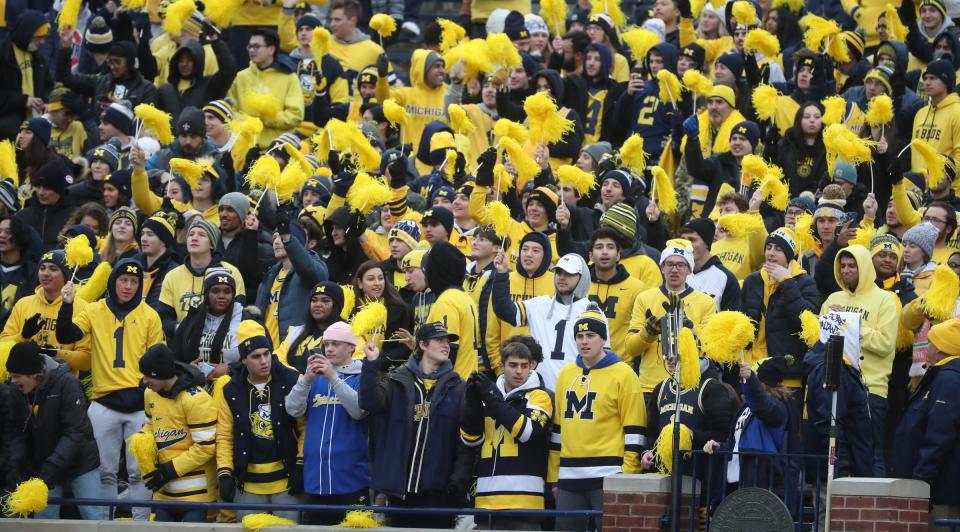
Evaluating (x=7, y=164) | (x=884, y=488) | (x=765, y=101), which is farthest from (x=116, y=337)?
(x=765, y=101)

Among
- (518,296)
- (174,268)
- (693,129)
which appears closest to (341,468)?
(518,296)

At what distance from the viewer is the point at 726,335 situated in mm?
10930

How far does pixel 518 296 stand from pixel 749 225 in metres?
2.24

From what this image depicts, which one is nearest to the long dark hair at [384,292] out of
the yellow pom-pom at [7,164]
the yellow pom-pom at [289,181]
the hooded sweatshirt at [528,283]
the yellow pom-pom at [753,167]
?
the hooded sweatshirt at [528,283]

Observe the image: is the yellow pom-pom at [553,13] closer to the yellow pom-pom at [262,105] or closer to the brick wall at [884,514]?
the yellow pom-pom at [262,105]

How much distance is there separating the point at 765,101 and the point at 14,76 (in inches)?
344

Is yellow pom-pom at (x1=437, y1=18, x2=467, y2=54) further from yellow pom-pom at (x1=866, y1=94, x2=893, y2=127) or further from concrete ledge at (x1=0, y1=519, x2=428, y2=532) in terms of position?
concrete ledge at (x1=0, y1=519, x2=428, y2=532)

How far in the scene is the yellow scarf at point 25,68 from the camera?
20.0 metres

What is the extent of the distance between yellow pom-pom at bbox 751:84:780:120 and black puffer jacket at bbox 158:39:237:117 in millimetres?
5901

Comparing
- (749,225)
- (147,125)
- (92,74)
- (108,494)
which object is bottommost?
(108,494)

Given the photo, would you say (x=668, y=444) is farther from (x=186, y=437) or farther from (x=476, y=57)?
(x=476, y=57)

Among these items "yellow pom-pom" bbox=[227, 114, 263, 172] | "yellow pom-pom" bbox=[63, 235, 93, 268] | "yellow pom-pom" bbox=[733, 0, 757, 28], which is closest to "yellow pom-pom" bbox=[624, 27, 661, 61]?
"yellow pom-pom" bbox=[733, 0, 757, 28]

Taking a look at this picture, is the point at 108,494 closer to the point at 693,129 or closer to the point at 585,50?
the point at 693,129

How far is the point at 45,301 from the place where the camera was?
1367 cm
